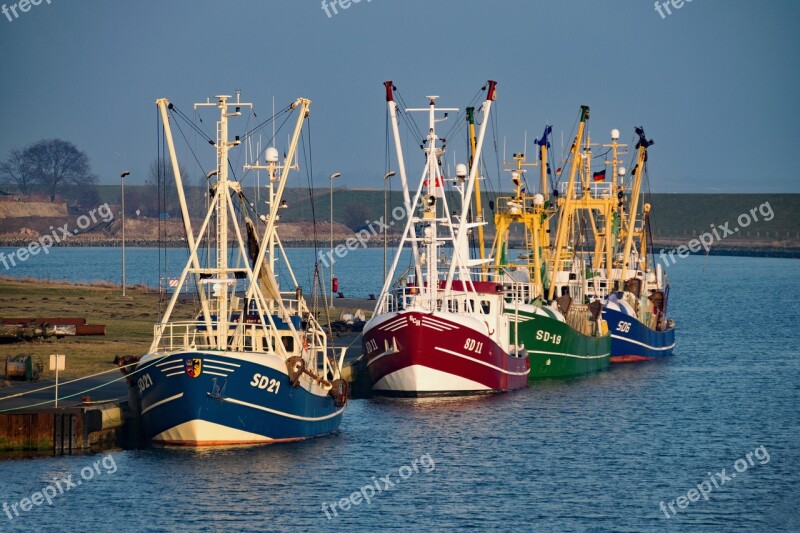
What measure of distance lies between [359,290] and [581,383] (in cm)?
8307

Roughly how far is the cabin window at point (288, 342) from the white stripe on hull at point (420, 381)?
10847 millimetres

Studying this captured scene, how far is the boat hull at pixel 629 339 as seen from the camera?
277 ft

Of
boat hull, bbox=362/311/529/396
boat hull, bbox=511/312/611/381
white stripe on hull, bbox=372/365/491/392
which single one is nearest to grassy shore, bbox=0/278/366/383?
boat hull, bbox=362/311/529/396

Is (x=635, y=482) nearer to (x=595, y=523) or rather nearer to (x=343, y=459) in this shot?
(x=595, y=523)

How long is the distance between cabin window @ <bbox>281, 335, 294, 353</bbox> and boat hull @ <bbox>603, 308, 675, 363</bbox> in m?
35.8

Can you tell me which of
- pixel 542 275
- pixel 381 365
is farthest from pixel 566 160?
pixel 381 365

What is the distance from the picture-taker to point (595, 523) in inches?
1582

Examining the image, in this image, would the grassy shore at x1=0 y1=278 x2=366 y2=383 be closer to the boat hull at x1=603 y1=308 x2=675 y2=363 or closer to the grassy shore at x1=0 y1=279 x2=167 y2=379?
the grassy shore at x1=0 y1=279 x2=167 y2=379

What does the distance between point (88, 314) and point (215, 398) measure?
43.1m

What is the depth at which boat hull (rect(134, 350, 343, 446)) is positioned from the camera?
45500mm

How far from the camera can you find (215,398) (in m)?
45.7

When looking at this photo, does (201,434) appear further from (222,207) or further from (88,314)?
(88,314)
